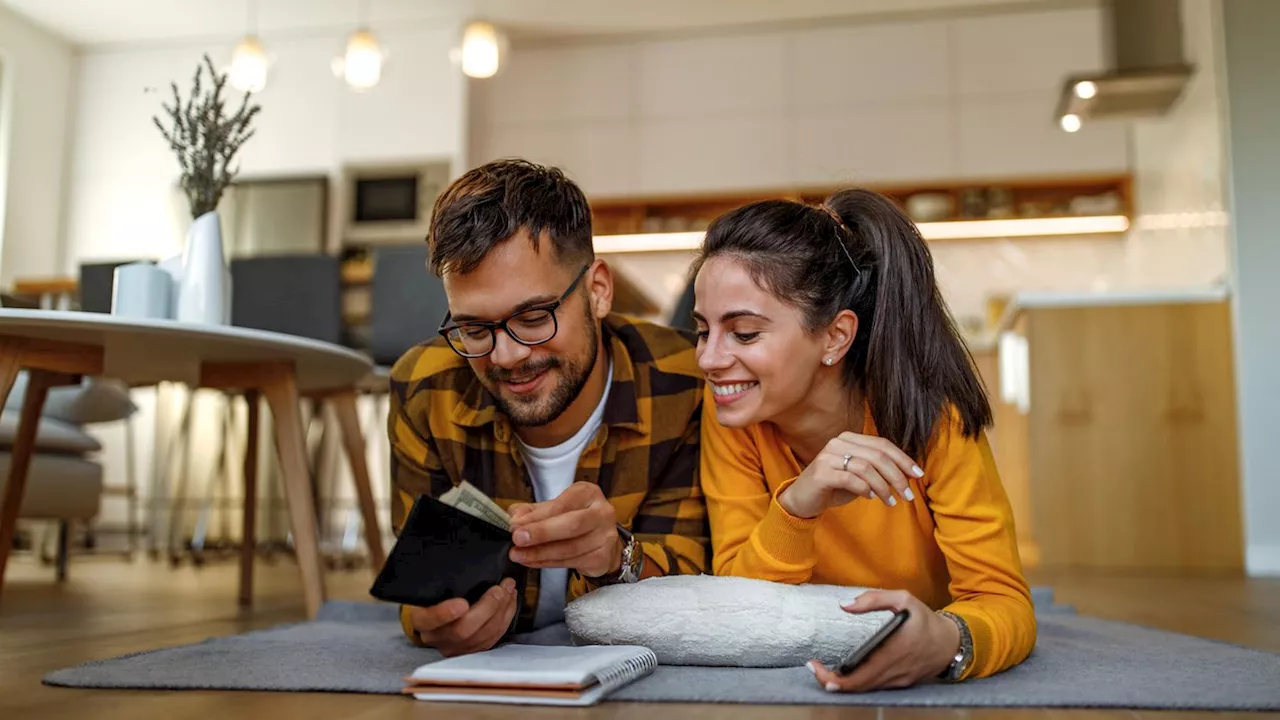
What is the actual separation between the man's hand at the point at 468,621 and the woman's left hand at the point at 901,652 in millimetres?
377

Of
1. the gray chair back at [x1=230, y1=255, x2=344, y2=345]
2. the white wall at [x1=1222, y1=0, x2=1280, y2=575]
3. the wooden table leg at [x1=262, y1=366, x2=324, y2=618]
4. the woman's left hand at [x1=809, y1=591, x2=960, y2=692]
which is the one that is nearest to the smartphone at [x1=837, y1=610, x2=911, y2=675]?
the woman's left hand at [x1=809, y1=591, x2=960, y2=692]

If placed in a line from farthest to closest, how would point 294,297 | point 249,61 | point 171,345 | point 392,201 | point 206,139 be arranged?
point 392,201 → point 249,61 → point 294,297 → point 206,139 → point 171,345

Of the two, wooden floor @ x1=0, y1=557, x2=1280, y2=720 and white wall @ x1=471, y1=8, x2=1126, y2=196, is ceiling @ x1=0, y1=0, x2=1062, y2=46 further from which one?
wooden floor @ x1=0, y1=557, x2=1280, y2=720

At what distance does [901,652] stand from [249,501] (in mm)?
2100

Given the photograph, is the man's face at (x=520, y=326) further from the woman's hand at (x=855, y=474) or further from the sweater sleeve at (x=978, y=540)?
the sweater sleeve at (x=978, y=540)

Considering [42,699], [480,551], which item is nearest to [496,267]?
[480,551]

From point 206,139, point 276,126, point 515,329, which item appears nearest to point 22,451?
point 206,139

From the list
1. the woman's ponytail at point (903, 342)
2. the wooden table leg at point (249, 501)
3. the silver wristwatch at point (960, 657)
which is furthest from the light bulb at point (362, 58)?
the silver wristwatch at point (960, 657)

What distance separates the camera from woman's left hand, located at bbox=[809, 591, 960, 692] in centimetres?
113

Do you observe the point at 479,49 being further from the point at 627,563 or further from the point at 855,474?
the point at 855,474

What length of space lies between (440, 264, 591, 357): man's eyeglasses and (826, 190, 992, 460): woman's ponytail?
15.7 inches

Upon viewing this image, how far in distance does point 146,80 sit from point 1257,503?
5.85 m

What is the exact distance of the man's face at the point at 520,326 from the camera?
1.44 m

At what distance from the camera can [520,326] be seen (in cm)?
146
